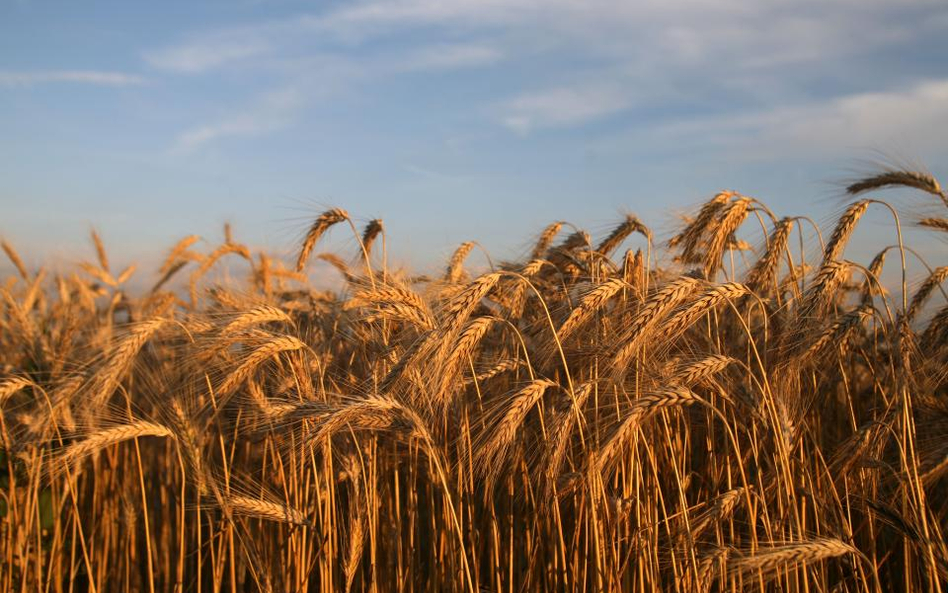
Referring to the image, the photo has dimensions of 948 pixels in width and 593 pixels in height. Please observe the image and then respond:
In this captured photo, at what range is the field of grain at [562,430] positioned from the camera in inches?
97.1

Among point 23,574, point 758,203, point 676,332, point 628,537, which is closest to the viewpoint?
point 676,332

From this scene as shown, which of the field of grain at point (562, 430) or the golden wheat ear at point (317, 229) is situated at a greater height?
the golden wheat ear at point (317, 229)

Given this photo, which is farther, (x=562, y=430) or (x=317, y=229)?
(x=317, y=229)

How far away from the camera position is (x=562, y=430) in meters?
2.40

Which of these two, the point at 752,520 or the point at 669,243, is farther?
the point at 669,243

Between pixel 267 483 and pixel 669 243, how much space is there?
2.39 meters

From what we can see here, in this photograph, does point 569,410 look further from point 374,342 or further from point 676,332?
point 374,342

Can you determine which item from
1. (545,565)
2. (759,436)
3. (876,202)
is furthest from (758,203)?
(545,565)

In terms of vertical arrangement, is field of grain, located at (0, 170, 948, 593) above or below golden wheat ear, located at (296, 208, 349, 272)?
below

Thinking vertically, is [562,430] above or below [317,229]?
below

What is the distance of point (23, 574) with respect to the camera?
3.47 meters

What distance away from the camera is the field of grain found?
2.47 meters

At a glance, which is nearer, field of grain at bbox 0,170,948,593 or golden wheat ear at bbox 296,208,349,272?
field of grain at bbox 0,170,948,593

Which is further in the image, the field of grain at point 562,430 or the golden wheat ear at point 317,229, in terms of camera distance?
the golden wheat ear at point 317,229
